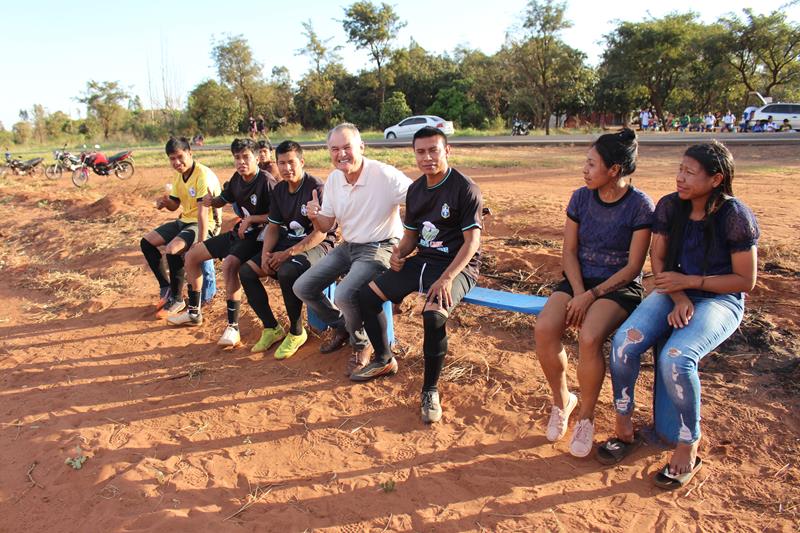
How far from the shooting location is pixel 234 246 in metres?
4.46

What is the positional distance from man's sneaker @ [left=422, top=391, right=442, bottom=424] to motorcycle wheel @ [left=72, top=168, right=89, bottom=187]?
1487 centimetres

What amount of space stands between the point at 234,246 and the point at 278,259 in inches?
23.8

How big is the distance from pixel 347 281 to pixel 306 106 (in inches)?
1496

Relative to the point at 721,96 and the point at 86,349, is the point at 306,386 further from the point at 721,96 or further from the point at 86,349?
the point at 721,96

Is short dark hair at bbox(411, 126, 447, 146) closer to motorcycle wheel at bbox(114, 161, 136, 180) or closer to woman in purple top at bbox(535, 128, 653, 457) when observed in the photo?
woman in purple top at bbox(535, 128, 653, 457)

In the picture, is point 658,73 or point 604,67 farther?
point 604,67

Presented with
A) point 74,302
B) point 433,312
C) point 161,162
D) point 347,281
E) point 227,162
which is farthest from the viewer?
point 161,162

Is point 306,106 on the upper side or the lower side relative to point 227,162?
upper

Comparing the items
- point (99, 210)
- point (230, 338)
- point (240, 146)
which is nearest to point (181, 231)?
point (240, 146)

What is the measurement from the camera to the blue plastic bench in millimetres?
3359

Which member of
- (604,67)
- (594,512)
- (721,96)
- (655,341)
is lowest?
(594,512)

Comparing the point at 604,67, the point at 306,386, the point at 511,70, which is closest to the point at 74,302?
the point at 306,386

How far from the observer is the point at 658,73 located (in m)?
31.4

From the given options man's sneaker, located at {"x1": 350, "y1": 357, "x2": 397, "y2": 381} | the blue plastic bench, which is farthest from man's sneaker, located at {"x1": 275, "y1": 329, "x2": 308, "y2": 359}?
the blue plastic bench
